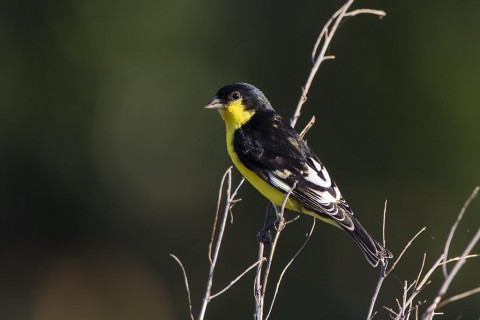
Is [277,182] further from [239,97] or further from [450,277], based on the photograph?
[450,277]

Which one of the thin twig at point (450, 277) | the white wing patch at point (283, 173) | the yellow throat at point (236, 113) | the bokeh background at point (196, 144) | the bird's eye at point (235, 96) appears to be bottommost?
the bokeh background at point (196, 144)

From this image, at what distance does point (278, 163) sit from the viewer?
4.60 m

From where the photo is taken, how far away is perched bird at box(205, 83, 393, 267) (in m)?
4.33

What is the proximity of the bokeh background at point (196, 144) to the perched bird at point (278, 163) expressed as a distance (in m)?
3.67

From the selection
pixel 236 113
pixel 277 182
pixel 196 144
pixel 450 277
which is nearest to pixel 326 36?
pixel 277 182

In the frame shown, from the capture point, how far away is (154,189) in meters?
10.8

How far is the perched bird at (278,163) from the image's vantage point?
4.33 m

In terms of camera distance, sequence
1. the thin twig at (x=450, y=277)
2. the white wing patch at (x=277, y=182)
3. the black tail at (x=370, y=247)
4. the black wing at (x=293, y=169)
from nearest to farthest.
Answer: the thin twig at (x=450, y=277) < the black tail at (x=370, y=247) < the black wing at (x=293, y=169) < the white wing patch at (x=277, y=182)

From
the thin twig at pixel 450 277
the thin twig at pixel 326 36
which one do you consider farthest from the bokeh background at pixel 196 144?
the thin twig at pixel 450 277

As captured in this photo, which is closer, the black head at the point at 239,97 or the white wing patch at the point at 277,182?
the white wing patch at the point at 277,182

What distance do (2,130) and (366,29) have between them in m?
4.89

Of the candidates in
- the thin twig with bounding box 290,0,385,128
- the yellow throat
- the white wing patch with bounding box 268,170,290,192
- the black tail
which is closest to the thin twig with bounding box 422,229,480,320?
the thin twig with bounding box 290,0,385,128

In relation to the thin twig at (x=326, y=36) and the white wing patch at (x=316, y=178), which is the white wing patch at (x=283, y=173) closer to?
the white wing patch at (x=316, y=178)

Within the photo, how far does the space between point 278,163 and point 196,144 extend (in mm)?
5951
